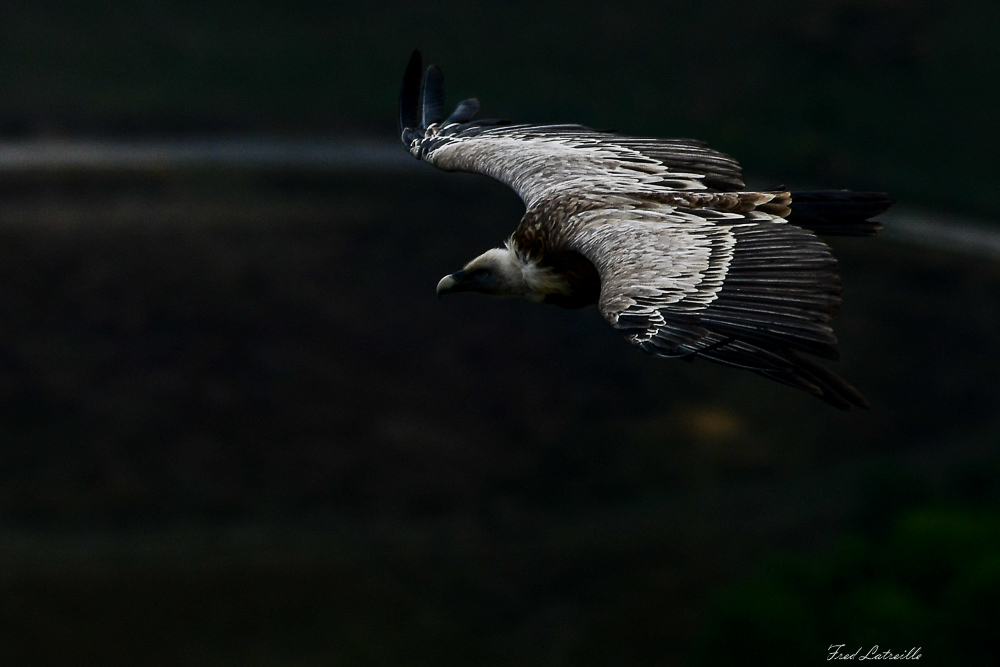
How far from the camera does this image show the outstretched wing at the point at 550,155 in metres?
19.7

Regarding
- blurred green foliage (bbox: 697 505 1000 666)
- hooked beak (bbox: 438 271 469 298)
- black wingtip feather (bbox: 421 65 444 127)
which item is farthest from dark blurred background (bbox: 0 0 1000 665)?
hooked beak (bbox: 438 271 469 298)

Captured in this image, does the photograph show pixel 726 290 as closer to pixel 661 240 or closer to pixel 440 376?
pixel 661 240

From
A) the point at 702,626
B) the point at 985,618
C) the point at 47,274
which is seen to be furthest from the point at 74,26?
the point at 985,618

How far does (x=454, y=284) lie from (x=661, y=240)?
4.25 metres

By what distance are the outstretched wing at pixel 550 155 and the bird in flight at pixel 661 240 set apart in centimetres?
3

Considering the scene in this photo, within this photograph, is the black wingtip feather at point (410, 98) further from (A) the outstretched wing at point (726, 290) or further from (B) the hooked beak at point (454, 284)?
(A) the outstretched wing at point (726, 290)

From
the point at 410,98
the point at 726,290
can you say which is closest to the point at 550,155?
the point at 410,98

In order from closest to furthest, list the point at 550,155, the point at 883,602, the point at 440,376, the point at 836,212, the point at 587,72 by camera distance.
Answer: the point at 836,212 < the point at 550,155 < the point at 883,602 < the point at 440,376 < the point at 587,72

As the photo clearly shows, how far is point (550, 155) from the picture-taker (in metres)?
21.2

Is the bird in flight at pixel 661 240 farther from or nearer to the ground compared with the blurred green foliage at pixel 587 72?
farther from the ground

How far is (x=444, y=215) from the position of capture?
64.3 metres

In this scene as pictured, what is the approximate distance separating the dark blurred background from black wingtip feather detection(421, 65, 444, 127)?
98.4ft

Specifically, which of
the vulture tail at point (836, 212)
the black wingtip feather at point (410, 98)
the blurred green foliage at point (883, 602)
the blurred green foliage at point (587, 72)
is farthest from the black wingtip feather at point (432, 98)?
the blurred green foliage at point (587, 72)

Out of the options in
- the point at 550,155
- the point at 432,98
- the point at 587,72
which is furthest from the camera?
the point at 587,72
